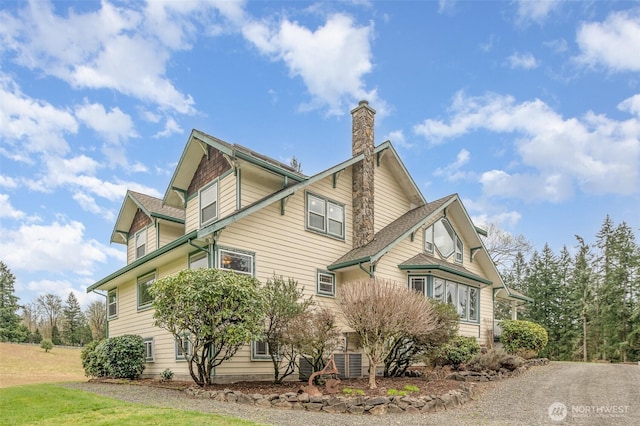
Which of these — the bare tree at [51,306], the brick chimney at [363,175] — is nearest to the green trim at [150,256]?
the brick chimney at [363,175]

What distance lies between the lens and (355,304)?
33.8 feet

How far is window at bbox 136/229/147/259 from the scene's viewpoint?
1794 centimetres

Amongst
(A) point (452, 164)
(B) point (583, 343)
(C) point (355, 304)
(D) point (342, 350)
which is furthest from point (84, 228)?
(B) point (583, 343)

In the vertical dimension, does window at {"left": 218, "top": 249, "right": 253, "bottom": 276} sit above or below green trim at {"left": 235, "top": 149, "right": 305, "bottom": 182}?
below

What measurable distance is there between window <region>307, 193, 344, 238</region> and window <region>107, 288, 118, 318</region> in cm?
901

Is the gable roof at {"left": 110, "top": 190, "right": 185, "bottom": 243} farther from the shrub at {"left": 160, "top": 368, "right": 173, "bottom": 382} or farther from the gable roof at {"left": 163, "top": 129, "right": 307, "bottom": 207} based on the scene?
Answer: the shrub at {"left": 160, "top": 368, "right": 173, "bottom": 382}

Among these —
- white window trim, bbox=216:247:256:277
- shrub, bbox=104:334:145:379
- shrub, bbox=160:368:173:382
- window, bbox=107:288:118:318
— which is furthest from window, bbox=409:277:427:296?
window, bbox=107:288:118:318

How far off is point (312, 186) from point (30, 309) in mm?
57565

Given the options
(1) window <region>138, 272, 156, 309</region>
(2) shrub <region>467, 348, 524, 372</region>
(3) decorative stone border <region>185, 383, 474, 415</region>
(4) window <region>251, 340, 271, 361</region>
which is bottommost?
(2) shrub <region>467, 348, 524, 372</region>

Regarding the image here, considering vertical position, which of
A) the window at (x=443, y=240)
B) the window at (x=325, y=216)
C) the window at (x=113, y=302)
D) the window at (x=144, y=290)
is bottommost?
the window at (x=113, y=302)

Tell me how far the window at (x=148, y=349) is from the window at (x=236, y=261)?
4.73m

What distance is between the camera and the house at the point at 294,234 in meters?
12.8

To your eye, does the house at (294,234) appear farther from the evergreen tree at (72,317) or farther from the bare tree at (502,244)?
the evergreen tree at (72,317)

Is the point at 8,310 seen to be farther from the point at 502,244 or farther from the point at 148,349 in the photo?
the point at 502,244
